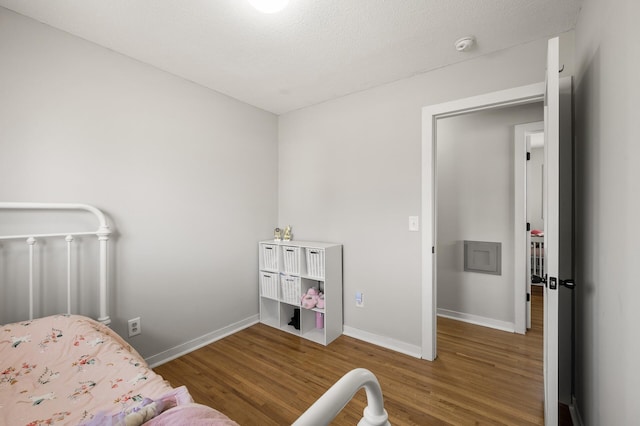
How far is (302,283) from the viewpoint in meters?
2.76

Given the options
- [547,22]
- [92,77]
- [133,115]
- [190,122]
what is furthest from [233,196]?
[547,22]

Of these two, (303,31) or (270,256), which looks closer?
(303,31)

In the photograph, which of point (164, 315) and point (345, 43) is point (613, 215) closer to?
point (345, 43)

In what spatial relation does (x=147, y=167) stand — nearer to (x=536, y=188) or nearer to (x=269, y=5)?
(x=269, y=5)

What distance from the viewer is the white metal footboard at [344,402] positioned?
0.49m

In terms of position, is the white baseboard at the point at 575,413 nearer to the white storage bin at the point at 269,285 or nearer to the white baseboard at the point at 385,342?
the white baseboard at the point at 385,342

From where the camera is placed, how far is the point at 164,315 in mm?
2295

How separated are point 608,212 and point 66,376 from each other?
235 centimetres

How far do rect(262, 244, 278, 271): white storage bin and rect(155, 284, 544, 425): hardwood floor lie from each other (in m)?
0.67

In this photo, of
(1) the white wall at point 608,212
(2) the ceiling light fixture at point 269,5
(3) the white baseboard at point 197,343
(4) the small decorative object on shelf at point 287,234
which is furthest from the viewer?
(4) the small decorative object on shelf at point 287,234

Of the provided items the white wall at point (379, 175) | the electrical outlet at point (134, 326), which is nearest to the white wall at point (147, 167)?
the electrical outlet at point (134, 326)

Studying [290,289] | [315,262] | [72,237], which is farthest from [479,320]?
[72,237]

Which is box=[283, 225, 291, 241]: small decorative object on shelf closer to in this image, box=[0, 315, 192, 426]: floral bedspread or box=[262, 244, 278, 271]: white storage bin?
box=[262, 244, 278, 271]: white storage bin

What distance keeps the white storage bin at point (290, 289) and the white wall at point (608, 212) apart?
2045mm
